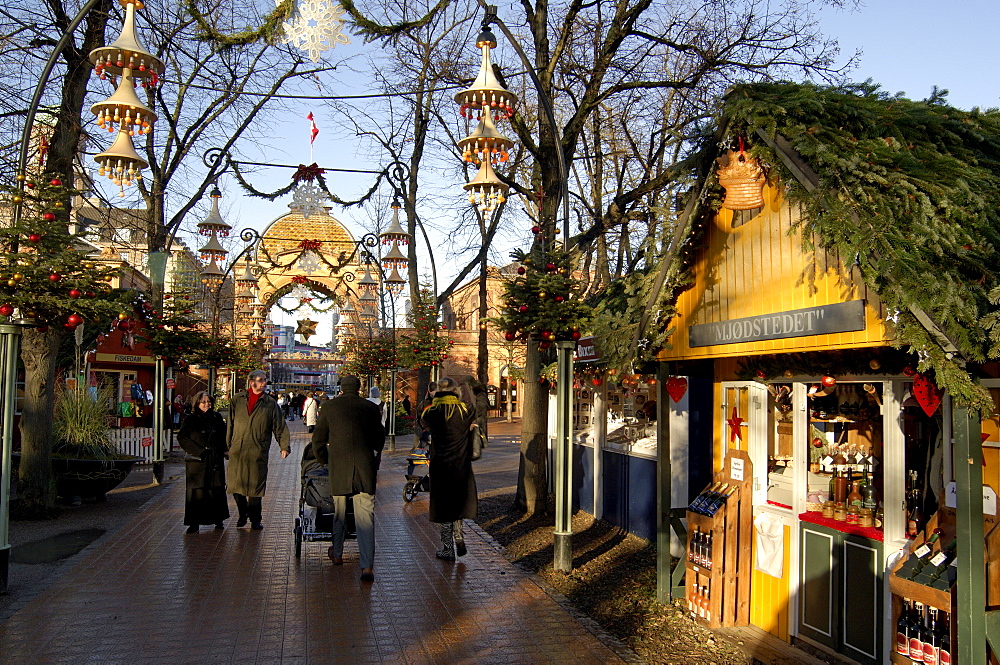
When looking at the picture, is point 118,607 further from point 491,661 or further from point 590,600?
point 590,600

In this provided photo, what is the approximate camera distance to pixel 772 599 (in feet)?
20.3

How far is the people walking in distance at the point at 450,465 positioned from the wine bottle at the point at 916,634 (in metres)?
4.41

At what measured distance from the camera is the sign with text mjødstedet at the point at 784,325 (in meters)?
4.74

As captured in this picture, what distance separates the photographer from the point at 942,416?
4.87 metres

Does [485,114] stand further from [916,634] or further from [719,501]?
[916,634]

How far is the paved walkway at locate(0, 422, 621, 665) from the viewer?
5.39 m

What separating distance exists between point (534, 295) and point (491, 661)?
422 cm

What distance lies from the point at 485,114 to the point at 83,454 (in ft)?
27.6

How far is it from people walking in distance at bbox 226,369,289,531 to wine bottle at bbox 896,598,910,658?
22.4ft

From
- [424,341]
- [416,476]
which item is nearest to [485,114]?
[416,476]

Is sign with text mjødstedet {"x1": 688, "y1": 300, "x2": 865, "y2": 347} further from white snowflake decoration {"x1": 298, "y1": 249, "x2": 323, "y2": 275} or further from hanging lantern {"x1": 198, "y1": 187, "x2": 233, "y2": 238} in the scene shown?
white snowflake decoration {"x1": 298, "y1": 249, "x2": 323, "y2": 275}

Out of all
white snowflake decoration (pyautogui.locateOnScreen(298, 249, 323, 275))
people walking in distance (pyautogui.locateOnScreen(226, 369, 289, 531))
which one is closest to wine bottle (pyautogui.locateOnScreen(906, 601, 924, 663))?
people walking in distance (pyautogui.locateOnScreen(226, 369, 289, 531))

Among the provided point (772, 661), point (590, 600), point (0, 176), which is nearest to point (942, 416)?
point (772, 661)

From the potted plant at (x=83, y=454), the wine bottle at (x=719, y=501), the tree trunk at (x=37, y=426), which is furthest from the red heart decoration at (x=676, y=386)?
the potted plant at (x=83, y=454)
